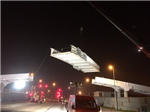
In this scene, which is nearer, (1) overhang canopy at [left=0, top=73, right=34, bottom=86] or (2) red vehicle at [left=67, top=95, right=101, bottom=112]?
(2) red vehicle at [left=67, top=95, right=101, bottom=112]

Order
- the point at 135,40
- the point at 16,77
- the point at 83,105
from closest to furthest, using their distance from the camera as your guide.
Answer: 1. the point at 83,105
2. the point at 135,40
3. the point at 16,77

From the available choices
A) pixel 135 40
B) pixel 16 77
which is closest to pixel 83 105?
pixel 135 40

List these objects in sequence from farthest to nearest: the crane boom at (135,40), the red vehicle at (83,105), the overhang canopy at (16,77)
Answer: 1. the overhang canopy at (16,77)
2. the crane boom at (135,40)
3. the red vehicle at (83,105)

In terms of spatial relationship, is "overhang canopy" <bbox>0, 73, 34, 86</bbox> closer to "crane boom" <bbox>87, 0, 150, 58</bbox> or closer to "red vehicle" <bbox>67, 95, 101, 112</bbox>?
"crane boom" <bbox>87, 0, 150, 58</bbox>

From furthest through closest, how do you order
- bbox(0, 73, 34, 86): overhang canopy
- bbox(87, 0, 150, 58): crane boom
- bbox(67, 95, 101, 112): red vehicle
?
1. bbox(0, 73, 34, 86): overhang canopy
2. bbox(87, 0, 150, 58): crane boom
3. bbox(67, 95, 101, 112): red vehicle

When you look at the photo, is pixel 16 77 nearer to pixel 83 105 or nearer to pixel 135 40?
pixel 83 105

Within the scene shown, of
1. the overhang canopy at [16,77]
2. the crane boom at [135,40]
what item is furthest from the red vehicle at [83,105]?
the overhang canopy at [16,77]

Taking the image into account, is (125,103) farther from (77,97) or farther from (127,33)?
(77,97)

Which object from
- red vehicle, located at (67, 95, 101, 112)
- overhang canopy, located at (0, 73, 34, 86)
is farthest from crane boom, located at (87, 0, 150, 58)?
overhang canopy, located at (0, 73, 34, 86)

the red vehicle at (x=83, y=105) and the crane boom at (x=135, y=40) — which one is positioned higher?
the crane boom at (x=135, y=40)

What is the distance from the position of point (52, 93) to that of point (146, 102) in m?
76.7

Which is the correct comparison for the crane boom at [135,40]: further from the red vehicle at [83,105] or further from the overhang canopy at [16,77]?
the overhang canopy at [16,77]

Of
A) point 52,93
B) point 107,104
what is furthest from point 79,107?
point 52,93

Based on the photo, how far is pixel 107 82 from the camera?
27375mm
